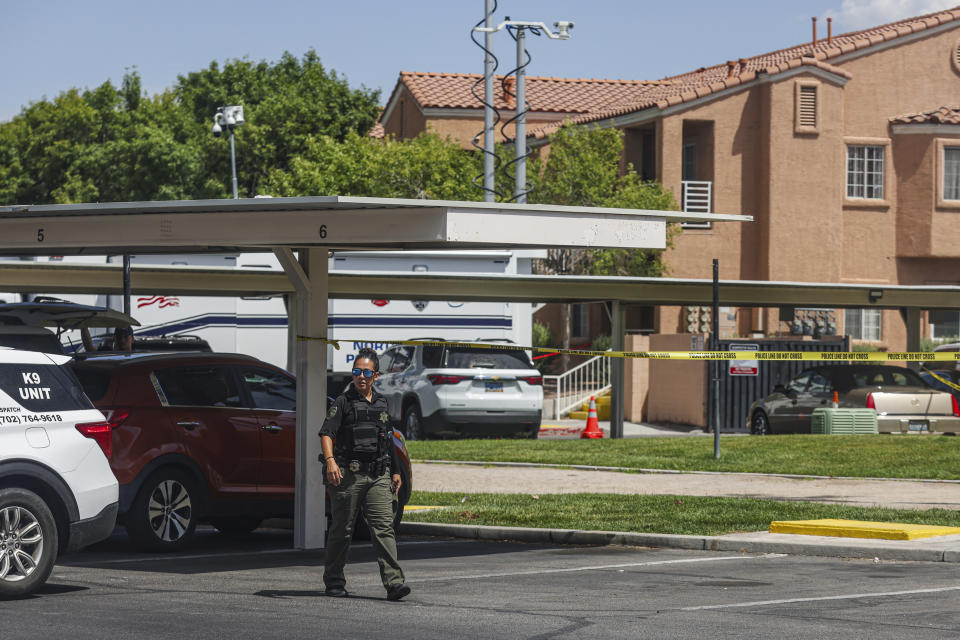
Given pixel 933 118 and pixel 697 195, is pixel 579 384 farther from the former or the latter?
pixel 933 118

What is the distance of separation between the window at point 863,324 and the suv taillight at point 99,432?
32.6 m

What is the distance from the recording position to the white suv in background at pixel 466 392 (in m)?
24.6

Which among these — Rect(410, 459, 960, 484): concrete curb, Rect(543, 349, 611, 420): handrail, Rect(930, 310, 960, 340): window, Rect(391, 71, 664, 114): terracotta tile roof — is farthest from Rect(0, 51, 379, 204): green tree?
Rect(410, 459, 960, 484): concrete curb


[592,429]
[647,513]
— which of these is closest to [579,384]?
[592,429]

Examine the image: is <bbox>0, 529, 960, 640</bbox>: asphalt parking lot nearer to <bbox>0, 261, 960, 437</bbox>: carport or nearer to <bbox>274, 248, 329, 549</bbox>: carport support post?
<bbox>274, 248, 329, 549</bbox>: carport support post

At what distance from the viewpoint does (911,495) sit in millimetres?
16234

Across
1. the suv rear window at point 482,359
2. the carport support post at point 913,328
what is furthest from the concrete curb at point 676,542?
the carport support post at point 913,328

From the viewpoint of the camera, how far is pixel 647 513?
14414 millimetres

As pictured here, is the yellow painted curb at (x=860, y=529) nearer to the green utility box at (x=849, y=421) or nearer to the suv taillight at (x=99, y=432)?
the suv taillight at (x=99, y=432)

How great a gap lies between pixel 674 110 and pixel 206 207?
28.3m

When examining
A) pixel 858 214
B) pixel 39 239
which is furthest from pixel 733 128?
pixel 39 239

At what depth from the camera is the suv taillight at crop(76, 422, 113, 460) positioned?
10094 mm

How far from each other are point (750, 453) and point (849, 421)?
4624 millimetres

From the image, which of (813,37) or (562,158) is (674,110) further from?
(813,37)
